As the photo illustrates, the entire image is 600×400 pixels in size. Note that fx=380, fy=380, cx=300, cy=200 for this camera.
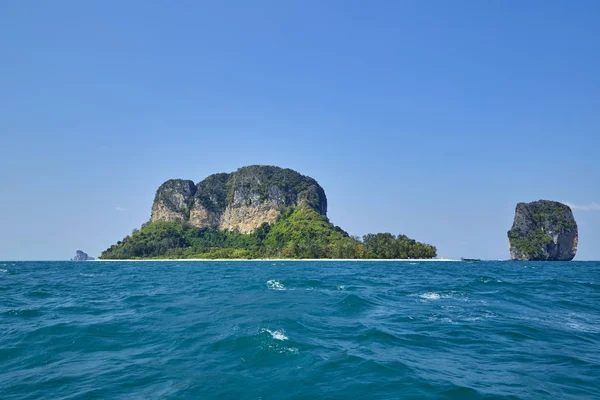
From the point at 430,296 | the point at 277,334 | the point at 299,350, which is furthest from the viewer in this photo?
the point at 430,296

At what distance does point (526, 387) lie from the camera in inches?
515

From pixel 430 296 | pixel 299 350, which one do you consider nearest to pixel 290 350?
pixel 299 350

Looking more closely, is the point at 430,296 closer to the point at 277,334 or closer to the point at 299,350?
the point at 277,334

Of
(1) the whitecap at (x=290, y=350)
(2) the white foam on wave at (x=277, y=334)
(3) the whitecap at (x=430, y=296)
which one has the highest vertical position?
(3) the whitecap at (x=430, y=296)

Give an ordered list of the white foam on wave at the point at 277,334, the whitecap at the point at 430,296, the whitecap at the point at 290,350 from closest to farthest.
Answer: the whitecap at the point at 290,350, the white foam on wave at the point at 277,334, the whitecap at the point at 430,296

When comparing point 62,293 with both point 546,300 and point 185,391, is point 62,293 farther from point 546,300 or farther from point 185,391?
point 546,300

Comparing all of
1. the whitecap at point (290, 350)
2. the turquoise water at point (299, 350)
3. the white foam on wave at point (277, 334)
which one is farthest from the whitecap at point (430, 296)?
the whitecap at point (290, 350)

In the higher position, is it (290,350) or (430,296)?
(430,296)

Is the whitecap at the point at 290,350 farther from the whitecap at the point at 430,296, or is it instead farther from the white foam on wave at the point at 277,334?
the whitecap at the point at 430,296

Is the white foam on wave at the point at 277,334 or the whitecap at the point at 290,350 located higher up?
the white foam on wave at the point at 277,334

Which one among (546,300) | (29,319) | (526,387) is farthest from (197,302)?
(546,300)

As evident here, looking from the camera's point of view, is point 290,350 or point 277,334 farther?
point 277,334

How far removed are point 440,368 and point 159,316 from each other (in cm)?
1776

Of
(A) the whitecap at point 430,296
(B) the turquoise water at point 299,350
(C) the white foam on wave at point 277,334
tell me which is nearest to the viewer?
(B) the turquoise water at point 299,350
